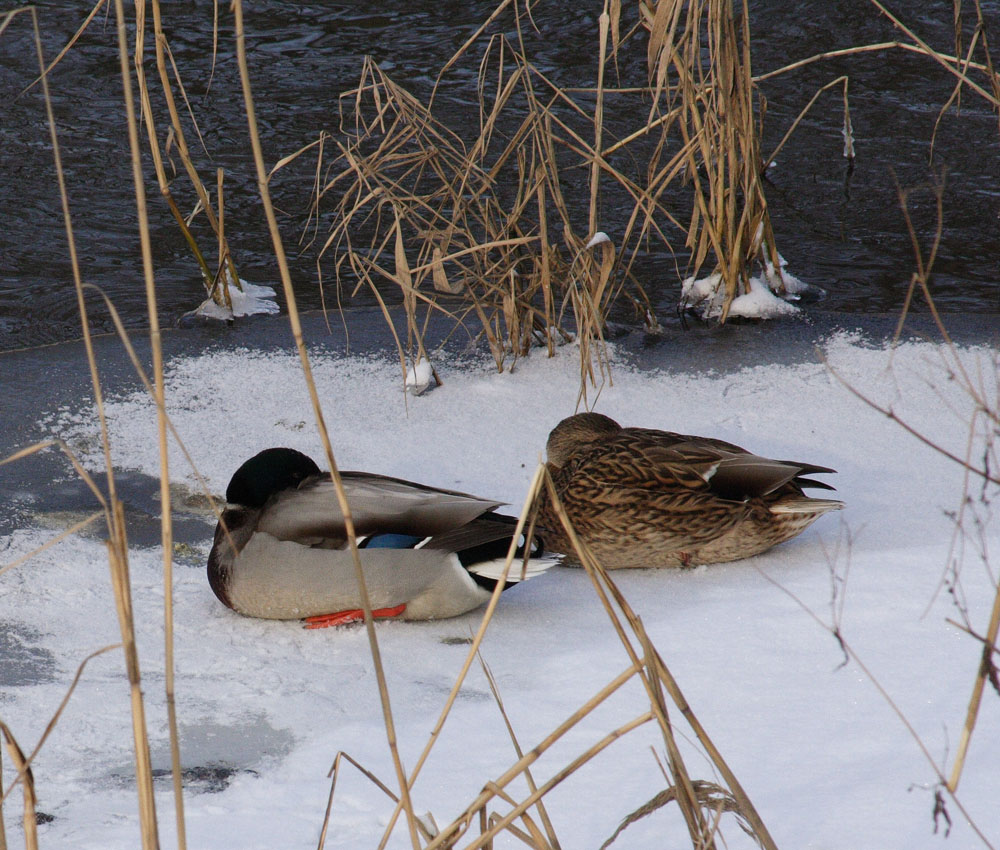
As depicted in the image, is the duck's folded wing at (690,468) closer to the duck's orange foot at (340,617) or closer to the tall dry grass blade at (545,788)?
the duck's orange foot at (340,617)

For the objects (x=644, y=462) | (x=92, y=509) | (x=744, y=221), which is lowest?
(x=92, y=509)

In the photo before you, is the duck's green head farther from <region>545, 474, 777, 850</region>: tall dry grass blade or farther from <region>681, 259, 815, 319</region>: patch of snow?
<region>681, 259, 815, 319</region>: patch of snow

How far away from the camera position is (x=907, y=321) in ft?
16.4

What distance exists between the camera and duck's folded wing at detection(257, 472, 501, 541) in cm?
295

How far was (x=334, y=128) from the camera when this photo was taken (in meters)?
7.70

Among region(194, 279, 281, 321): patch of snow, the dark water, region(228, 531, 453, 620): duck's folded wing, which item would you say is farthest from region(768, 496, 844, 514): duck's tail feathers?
region(194, 279, 281, 321): patch of snow

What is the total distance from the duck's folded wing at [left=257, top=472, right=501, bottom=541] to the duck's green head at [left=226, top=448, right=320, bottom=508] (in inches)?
2.4

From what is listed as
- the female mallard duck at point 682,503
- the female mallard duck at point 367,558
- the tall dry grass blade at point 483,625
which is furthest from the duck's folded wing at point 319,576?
the tall dry grass blade at point 483,625

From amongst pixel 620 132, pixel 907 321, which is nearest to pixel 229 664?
pixel 907 321

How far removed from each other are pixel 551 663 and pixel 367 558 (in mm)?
525

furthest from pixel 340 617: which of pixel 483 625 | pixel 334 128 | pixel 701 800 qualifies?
pixel 334 128

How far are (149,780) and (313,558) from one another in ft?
4.79

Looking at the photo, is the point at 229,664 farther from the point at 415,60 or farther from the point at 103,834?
the point at 415,60

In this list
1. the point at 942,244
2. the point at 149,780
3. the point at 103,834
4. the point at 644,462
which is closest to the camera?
the point at 149,780
